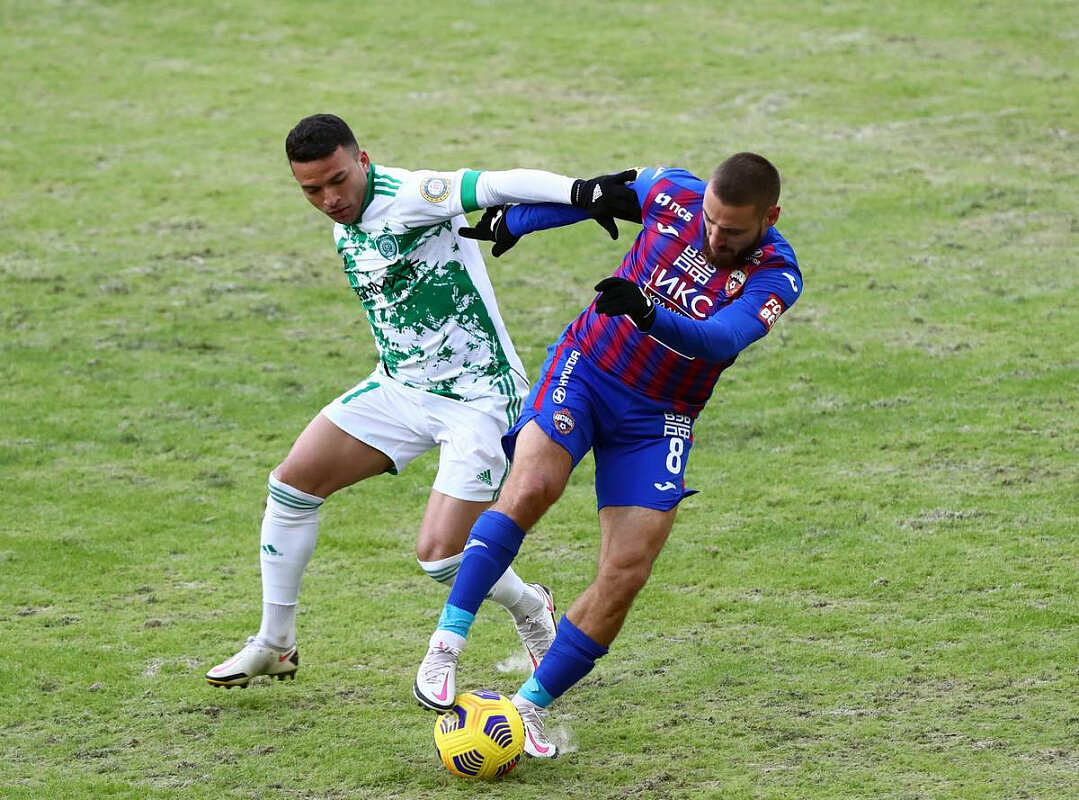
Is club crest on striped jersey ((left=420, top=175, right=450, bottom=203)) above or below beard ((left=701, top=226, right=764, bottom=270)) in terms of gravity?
above

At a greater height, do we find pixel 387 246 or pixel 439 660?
pixel 387 246

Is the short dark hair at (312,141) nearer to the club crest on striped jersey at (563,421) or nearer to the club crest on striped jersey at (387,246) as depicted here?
the club crest on striped jersey at (387,246)

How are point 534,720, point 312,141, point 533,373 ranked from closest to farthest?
point 534,720, point 312,141, point 533,373

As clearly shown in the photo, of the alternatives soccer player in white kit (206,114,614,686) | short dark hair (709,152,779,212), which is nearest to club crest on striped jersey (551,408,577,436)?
soccer player in white kit (206,114,614,686)

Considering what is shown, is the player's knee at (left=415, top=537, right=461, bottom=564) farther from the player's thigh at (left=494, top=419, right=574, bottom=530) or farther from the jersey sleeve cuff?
the jersey sleeve cuff

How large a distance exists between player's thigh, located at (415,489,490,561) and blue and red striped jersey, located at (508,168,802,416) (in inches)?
32.4

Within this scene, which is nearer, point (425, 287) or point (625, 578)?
point (625, 578)

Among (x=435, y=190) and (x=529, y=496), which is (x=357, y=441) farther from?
(x=435, y=190)

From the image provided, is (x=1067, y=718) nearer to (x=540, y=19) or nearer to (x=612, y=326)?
(x=612, y=326)

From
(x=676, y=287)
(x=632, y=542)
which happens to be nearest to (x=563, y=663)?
(x=632, y=542)

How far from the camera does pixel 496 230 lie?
19.6ft

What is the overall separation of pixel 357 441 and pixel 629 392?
4.01 feet

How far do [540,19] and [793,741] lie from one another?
16.2m

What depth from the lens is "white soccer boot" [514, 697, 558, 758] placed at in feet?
17.9
